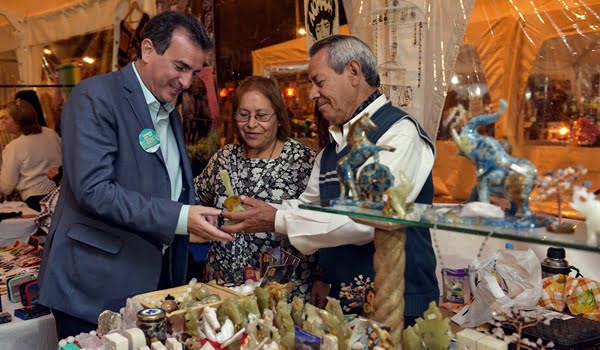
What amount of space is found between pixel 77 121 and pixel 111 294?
61 cm

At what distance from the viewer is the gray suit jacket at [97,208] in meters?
1.87

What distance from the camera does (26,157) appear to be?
201 inches

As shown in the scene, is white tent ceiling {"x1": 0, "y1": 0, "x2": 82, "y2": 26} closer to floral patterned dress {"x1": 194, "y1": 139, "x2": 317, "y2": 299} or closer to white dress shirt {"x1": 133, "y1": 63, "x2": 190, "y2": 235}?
floral patterned dress {"x1": 194, "y1": 139, "x2": 317, "y2": 299}

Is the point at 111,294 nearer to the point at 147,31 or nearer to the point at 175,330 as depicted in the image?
the point at 175,330

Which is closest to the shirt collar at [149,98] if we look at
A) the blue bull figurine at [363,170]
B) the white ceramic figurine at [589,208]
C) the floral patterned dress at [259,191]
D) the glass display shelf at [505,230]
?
the floral patterned dress at [259,191]

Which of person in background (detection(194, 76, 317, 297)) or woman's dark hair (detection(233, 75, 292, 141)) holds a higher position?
woman's dark hair (detection(233, 75, 292, 141))

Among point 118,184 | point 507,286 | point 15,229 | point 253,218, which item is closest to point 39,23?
point 15,229

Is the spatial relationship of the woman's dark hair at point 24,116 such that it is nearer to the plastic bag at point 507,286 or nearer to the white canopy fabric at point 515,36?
the white canopy fabric at point 515,36

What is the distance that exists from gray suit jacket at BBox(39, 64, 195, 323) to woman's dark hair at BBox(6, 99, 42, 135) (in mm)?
3546

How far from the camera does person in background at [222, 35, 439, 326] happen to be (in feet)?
5.61

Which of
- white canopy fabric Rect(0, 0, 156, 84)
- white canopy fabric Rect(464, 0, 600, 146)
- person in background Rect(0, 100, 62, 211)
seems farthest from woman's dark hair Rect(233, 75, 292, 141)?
white canopy fabric Rect(0, 0, 156, 84)

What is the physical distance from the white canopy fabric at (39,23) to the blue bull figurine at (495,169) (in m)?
5.33

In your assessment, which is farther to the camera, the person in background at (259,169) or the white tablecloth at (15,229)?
the white tablecloth at (15,229)

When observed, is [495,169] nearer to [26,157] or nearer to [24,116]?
[26,157]
